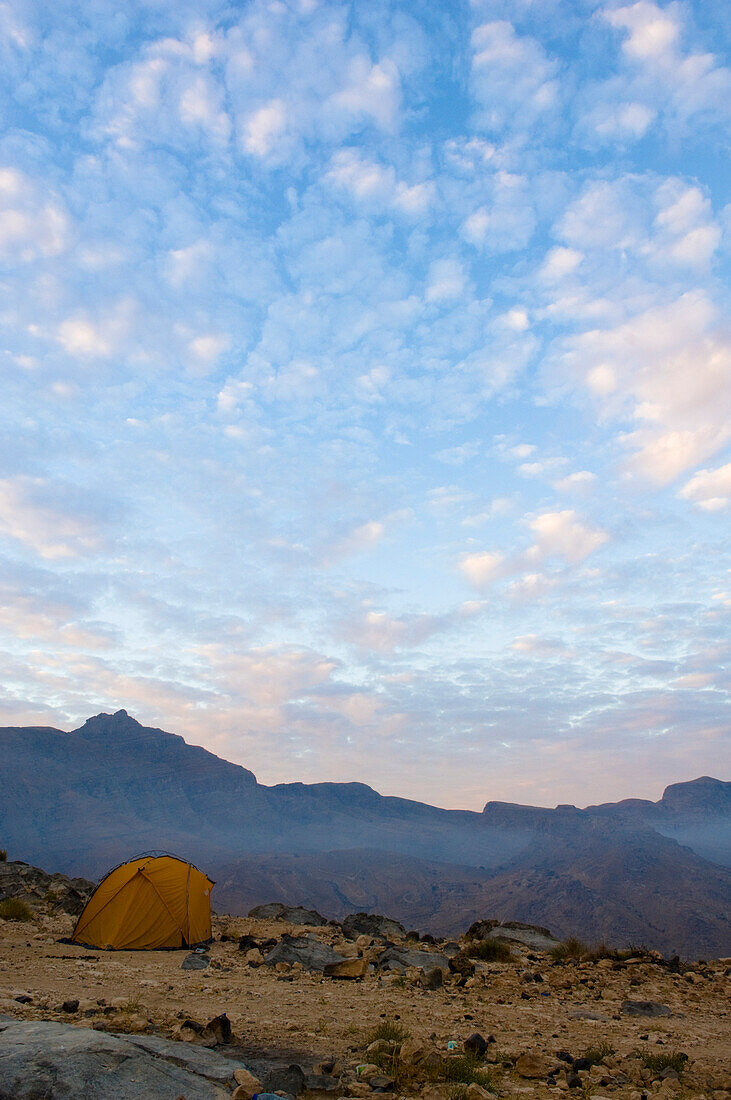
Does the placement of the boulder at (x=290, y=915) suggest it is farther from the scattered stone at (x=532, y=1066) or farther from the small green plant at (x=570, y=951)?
the scattered stone at (x=532, y=1066)

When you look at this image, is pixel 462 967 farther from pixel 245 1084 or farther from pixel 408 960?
pixel 245 1084

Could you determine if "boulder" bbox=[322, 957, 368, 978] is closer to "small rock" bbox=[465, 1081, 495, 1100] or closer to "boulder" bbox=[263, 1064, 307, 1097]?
"boulder" bbox=[263, 1064, 307, 1097]

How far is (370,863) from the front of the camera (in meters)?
185

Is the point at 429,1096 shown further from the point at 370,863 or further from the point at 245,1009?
the point at 370,863

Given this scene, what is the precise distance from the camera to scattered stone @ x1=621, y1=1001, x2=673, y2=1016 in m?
11.1

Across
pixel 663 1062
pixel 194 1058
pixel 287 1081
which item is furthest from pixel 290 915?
pixel 287 1081

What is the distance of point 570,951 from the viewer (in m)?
17.1

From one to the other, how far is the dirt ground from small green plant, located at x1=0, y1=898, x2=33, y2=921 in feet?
12.3

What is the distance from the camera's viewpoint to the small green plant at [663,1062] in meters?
7.51

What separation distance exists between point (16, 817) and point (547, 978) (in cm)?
23004

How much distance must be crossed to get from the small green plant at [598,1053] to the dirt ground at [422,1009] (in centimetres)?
4

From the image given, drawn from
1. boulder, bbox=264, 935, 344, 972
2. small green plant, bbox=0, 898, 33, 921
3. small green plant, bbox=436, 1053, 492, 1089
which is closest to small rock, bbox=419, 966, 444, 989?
boulder, bbox=264, 935, 344, 972

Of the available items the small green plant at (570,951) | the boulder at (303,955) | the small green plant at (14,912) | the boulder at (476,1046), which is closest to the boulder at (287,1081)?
the boulder at (476,1046)

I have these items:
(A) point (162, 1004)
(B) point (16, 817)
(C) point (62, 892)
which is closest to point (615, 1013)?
(A) point (162, 1004)
